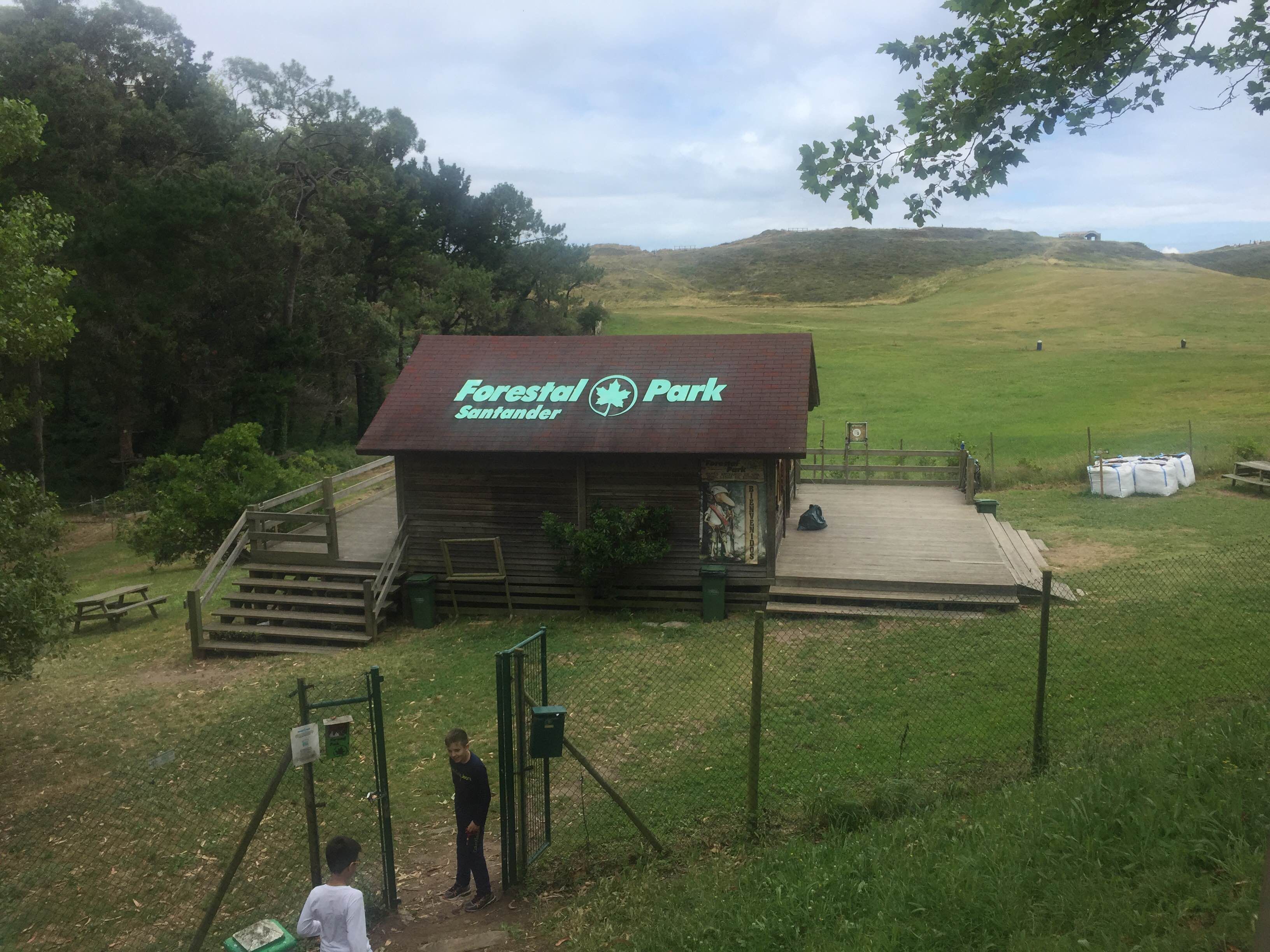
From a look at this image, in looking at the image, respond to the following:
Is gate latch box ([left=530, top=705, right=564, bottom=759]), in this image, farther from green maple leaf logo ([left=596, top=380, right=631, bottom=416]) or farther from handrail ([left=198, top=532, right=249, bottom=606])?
handrail ([left=198, top=532, right=249, bottom=606])

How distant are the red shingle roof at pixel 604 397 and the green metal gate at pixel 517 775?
28.5 ft

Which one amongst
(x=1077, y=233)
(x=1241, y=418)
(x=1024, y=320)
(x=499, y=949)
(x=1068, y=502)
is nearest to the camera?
(x=499, y=949)

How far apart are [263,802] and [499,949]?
1.93m

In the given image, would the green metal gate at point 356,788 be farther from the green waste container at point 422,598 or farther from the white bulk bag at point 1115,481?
the white bulk bag at point 1115,481

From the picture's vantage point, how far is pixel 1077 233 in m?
157

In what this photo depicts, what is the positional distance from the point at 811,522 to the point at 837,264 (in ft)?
408

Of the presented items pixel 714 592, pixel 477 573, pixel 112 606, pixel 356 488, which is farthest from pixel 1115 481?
pixel 112 606

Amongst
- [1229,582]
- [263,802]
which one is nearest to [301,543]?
[263,802]

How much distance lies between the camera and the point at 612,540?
16.0m

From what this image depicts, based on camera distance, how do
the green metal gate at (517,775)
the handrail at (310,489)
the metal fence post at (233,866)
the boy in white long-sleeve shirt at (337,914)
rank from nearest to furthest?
the boy in white long-sleeve shirt at (337,914) < the metal fence post at (233,866) < the green metal gate at (517,775) < the handrail at (310,489)

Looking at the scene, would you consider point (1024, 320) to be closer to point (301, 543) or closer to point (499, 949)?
point (301, 543)

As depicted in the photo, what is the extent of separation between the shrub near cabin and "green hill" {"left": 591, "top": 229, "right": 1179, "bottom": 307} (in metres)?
78.8

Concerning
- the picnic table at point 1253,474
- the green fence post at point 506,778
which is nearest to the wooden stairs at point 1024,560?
the picnic table at point 1253,474

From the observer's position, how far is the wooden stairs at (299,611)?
627 inches
